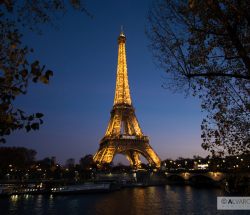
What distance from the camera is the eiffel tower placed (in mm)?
80812

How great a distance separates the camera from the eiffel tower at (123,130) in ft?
265

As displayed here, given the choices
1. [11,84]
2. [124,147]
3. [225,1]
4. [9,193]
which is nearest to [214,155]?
[225,1]

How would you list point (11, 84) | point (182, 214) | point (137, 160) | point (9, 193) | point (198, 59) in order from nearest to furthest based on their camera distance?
point (11, 84)
point (198, 59)
point (182, 214)
point (9, 193)
point (137, 160)

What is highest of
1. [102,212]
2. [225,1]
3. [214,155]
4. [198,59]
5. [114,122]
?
[114,122]

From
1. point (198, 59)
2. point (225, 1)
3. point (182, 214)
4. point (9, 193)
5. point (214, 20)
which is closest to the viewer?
point (225, 1)

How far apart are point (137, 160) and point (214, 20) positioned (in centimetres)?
9224

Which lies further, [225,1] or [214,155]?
[214,155]

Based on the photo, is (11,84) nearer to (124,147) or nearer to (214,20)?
(214,20)

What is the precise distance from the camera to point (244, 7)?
7.71m

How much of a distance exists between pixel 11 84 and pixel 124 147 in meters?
76.8

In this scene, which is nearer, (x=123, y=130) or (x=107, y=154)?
(x=107, y=154)

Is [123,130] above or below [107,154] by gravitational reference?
above

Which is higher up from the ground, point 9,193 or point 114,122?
point 114,122

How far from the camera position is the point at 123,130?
8794 centimetres
